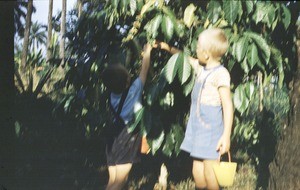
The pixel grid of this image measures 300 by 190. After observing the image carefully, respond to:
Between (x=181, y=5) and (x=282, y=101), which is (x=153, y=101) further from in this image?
(x=282, y=101)

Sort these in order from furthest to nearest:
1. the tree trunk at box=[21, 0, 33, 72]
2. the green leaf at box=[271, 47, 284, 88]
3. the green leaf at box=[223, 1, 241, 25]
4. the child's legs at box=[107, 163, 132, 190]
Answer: the tree trunk at box=[21, 0, 33, 72] → the child's legs at box=[107, 163, 132, 190] → the green leaf at box=[271, 47, 284, 88] → the green leaf at box=[223, 1, 241, 25]

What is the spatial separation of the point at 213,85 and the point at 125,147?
74cm

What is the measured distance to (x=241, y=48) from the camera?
2.46 m

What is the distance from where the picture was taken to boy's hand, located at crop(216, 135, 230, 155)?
247cm

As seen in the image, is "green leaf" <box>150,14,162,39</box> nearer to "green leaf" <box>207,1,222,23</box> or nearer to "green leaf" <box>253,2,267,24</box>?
"green leaf" <box>207,1,222,23</box>

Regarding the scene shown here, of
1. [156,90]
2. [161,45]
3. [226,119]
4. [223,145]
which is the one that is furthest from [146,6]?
[223,145]

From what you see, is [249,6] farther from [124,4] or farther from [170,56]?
[124,4]

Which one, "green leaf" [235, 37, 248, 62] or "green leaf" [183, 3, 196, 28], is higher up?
"green leaf" [183, 3, 196, 28]

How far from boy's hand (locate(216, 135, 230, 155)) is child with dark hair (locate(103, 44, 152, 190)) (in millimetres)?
548

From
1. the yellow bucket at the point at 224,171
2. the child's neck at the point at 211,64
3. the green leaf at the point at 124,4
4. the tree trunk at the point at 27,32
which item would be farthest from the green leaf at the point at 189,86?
the tree trunk at the point at 27,32

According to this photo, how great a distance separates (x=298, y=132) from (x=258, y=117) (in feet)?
2.42

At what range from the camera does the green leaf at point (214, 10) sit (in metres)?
2.52

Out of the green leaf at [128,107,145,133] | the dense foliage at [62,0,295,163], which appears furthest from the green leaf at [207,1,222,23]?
the green leaf at [128,107,145,133]

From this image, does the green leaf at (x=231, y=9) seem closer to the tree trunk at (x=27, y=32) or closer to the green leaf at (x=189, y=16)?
the green leaf at (x=189, y=16)
